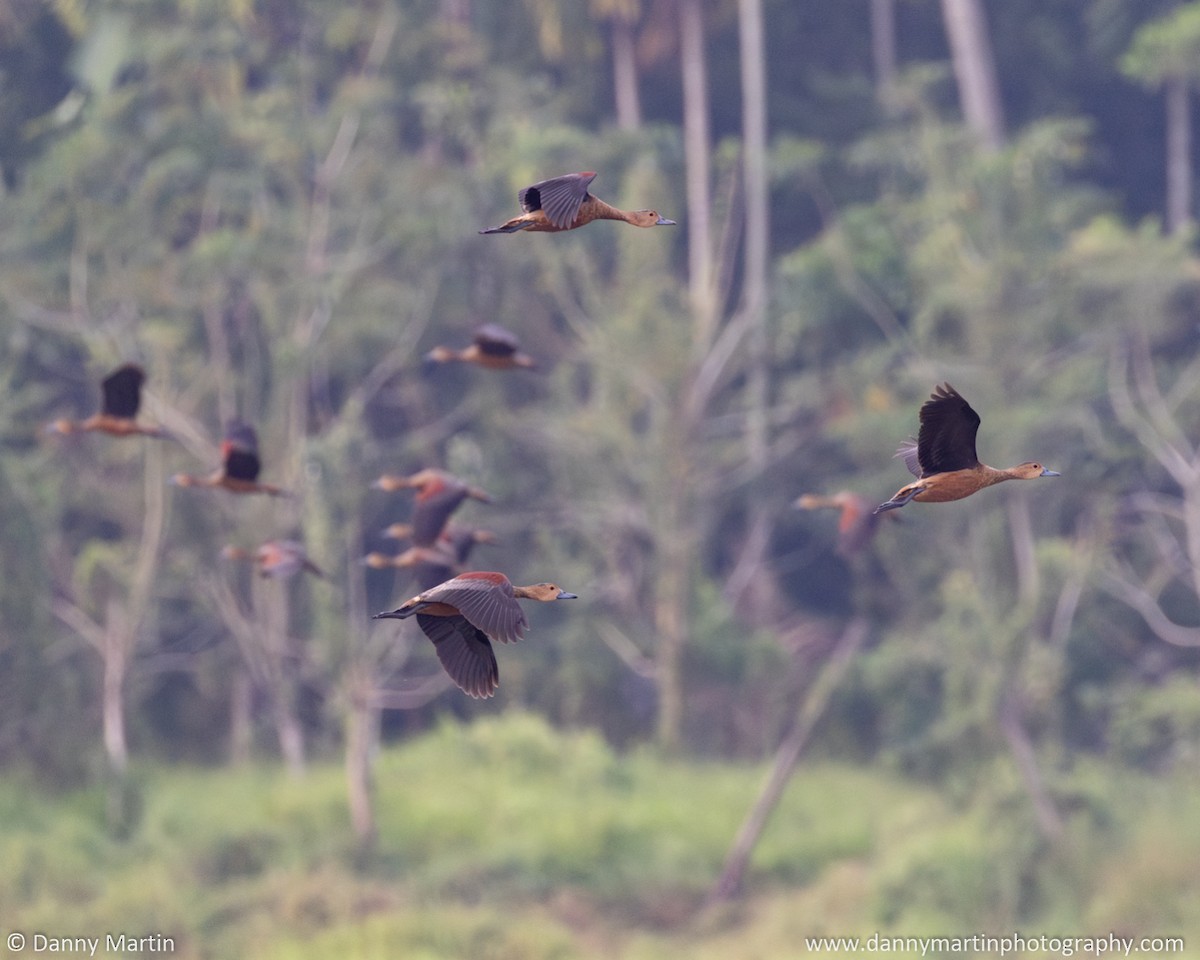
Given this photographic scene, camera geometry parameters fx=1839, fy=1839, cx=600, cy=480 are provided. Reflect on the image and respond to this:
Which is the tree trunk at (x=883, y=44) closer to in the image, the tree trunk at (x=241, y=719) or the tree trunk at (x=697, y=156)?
the tree trunk at (x=697, y=156)

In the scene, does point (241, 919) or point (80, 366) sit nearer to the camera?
point (241, 919)

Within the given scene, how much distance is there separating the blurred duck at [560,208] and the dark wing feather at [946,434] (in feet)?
3.43

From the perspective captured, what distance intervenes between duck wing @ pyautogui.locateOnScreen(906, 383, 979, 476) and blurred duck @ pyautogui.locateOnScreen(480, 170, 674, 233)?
3.43 feet

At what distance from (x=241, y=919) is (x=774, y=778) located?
4.87 meters

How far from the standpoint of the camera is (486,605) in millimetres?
5422

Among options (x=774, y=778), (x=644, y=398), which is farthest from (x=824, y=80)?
(x=774, y=778)

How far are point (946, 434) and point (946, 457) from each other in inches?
4.3

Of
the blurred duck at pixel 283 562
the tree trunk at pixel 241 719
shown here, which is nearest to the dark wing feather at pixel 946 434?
the blurred duck at pixel 283 562

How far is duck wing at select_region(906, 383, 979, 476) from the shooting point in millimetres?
5910

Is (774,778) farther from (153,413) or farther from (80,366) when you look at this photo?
(80,366)

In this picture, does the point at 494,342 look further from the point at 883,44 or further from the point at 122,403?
the point at 883,44

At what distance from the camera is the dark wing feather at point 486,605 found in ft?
17.5

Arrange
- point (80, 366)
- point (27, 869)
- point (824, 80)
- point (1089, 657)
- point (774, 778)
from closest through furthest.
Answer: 1. point (27, 869)
2. point (774, 778)
3. point (1089, 657)
4. point (80, 366)
5. point (824, 80)

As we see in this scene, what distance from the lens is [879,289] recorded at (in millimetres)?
18750
